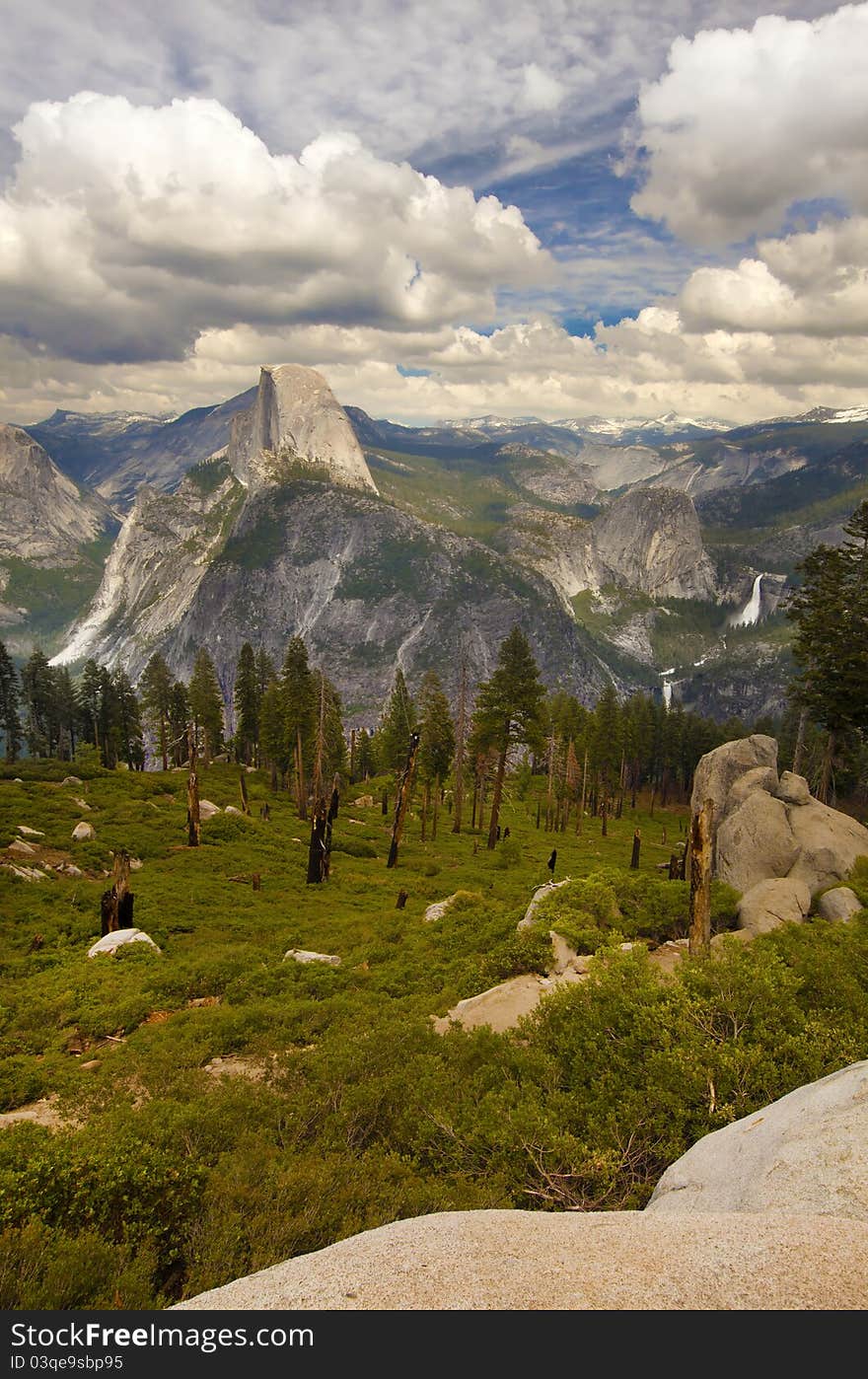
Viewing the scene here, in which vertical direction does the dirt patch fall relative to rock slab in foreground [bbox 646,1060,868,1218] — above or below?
below

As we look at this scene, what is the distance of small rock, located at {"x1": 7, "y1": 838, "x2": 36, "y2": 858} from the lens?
29889 mm

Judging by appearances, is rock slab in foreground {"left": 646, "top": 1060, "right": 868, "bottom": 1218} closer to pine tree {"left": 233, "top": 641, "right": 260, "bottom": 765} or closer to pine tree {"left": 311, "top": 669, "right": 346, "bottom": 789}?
pine tree {"left": 311, "top": 669, "right": 346, "bottom": 789}

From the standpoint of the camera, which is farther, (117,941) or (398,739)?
(398,739)

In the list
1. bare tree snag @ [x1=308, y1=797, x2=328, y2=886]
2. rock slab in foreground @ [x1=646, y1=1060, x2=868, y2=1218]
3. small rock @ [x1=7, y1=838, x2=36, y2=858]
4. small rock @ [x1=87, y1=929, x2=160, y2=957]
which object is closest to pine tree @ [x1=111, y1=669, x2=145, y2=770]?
small rock @ [x1=7, y1=838, x2=36, y2=858]

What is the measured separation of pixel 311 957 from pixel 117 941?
640 centimetres

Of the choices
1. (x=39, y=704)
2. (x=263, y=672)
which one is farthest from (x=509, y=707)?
(x=39, y=704)

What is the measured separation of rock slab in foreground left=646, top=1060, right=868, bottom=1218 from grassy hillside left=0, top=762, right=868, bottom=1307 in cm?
80

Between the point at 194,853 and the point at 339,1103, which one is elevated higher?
the point at 339,1103

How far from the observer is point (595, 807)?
95.1 m

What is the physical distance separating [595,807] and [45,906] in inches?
3215

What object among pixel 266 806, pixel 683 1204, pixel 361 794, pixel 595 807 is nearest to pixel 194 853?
pixel 266 806

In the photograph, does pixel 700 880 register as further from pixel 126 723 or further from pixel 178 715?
pixel 126 723

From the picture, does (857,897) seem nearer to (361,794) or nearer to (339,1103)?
(339,1103)

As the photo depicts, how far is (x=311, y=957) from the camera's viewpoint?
19.9 meters
